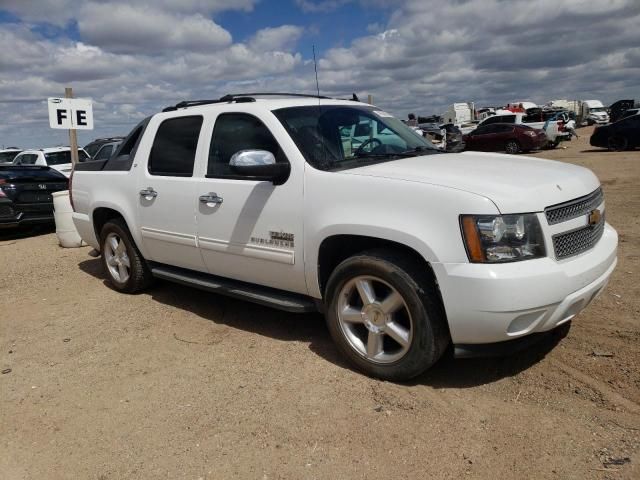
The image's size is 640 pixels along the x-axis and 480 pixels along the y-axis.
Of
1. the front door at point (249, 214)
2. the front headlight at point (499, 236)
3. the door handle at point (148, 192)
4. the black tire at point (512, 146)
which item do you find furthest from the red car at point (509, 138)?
the front headlight at point (499, 236)

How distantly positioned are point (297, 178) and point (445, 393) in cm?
169

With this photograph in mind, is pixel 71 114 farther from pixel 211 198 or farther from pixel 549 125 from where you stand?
pixel 549 125

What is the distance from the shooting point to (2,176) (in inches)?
392

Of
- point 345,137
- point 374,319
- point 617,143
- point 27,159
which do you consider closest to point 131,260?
point 345,137

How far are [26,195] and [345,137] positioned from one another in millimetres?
8068

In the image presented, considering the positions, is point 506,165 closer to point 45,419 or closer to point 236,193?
point 236,193

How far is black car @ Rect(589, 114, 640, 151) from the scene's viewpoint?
2094cm

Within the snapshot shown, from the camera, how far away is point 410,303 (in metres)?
3.29

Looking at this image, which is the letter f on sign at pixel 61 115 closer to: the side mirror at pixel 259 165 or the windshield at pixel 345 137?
the windshield at pixel 345 137

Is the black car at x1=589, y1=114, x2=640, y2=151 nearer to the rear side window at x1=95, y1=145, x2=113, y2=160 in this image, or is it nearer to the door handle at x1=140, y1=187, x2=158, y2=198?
the rear side window at x1=95, y1=145, x2=113, y2=160

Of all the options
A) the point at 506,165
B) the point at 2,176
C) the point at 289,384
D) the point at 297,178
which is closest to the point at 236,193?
the point at 297,178

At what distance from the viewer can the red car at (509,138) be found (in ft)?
Result: 75.5

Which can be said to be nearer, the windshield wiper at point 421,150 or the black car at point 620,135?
the windshield wiper at point 421,150

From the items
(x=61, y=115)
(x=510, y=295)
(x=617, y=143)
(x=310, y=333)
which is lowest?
(x=310, y=333)
